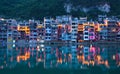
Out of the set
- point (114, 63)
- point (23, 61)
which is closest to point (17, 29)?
point (23, 61)

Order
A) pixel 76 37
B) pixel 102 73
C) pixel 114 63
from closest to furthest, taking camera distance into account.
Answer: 1. pixel 102 73
2. pixel 114 63
3. pixel 76 37

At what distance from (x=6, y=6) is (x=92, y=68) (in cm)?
5766

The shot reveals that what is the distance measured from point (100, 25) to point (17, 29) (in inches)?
566

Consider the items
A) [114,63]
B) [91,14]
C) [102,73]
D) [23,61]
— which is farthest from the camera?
[91,14]

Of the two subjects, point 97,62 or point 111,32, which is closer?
point 97,62

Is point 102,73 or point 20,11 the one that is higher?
point 20,11

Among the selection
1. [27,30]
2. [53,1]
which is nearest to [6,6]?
[53,1]

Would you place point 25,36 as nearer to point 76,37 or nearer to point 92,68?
point 76,37

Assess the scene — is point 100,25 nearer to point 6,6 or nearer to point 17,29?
point 17,29

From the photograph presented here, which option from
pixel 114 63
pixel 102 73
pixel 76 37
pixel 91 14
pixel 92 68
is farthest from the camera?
pixel 91 14

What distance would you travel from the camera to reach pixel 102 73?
28.5 m

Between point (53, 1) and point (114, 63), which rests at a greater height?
point (53, 1)

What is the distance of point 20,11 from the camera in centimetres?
8425

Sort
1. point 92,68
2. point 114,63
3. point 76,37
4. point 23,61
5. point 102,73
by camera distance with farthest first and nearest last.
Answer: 1. point 76,37
2. point 23,61
3. point 114,63
4. point 92,68
5. point 102,73
